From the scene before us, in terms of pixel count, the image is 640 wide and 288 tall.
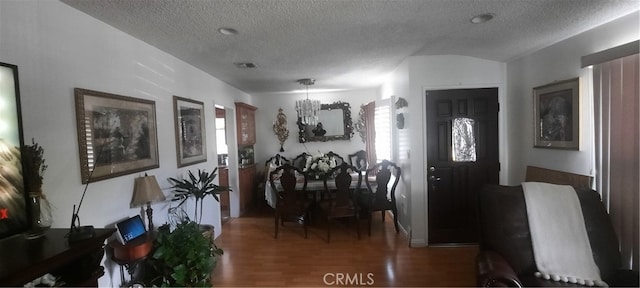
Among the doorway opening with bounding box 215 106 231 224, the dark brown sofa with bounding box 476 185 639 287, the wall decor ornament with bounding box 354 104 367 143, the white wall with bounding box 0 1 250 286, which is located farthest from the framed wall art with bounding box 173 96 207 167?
the wall decor ornament with bounding box 354 104 367 143

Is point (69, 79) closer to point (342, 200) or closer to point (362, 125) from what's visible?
point (342, 200)

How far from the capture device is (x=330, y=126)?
586 cm

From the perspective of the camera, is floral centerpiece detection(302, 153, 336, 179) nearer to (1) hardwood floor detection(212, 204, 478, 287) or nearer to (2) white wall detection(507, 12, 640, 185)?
(1) hardwood floor detection(212, 204, 478, 287)

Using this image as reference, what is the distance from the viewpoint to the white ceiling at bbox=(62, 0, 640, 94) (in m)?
1.84

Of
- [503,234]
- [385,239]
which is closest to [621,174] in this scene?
[503,234]

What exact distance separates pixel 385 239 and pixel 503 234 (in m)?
1.83

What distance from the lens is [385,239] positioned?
3.61 m

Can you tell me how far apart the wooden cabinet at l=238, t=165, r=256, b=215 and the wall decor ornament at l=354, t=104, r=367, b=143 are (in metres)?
2.30

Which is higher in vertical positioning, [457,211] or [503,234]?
[503,234]

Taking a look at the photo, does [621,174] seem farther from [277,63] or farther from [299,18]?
[277,63]

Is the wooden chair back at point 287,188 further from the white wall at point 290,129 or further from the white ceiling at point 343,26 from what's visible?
the white wall at point 290,129

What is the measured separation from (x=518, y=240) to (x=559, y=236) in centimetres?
25

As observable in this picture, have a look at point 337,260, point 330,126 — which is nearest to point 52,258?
point 337,260

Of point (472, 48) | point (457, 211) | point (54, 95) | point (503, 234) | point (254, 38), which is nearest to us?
point (54, 95)
